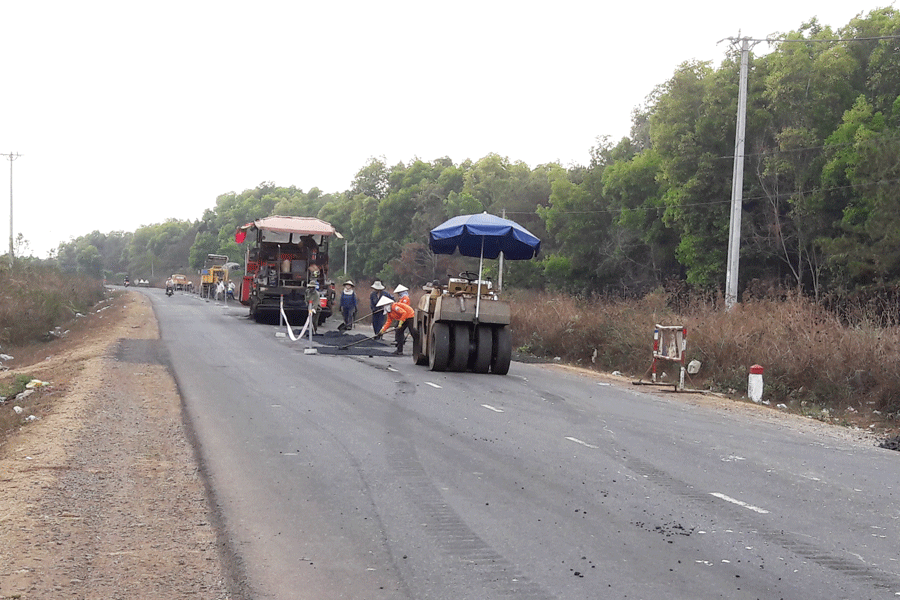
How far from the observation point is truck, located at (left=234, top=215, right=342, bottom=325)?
32094 millimetres

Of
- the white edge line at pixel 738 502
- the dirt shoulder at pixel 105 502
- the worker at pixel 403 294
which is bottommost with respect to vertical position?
the dirt shoulder at pixel 105 502

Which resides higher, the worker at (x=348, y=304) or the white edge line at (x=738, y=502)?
the worker at (x=348, y=304)

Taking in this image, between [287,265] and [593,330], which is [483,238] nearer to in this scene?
[593,330]

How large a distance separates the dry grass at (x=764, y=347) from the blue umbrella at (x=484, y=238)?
11.7ft

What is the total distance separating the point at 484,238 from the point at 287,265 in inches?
600

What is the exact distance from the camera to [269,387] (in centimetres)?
1427

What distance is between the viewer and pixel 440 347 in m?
17.4

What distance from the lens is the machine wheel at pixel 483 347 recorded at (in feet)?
57.4

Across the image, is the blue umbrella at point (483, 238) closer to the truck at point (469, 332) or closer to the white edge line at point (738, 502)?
the truck at point (469, 332)

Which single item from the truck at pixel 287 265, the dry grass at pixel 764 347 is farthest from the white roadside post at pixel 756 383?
the truck at pixel 287 265

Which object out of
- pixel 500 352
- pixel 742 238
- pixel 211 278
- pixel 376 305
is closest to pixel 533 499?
pixel 500 352

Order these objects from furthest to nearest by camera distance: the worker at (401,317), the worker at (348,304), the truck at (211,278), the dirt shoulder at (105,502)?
the truck at (211,278) < the worker at (348,304) < the worker at (401,317) < the dirt shoulder at (105,502)

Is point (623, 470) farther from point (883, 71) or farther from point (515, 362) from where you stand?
point (883, 71)

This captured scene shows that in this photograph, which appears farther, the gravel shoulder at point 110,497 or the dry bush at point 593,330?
the dry bush at point 593,330
